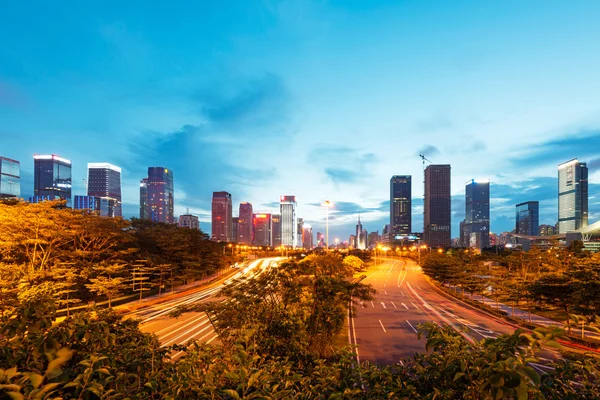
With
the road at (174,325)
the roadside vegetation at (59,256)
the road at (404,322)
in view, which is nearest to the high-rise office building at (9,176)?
the roadside vegetation at (59,256)

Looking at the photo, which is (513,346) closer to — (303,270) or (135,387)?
(135,387)

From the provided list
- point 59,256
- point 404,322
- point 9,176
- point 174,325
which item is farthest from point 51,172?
point 404,322

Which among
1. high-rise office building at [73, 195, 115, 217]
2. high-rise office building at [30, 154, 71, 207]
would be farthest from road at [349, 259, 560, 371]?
high-rise office building at [30, 154, 71, 207]

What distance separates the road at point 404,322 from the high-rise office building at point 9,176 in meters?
155

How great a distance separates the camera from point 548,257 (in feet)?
131

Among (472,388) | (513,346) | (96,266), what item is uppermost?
(513,346)

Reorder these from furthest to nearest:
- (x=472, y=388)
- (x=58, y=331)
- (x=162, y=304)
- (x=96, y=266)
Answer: (x=162, y=304) < (x=96, y=266) < (x=58, y=331) < (x=472, y=388)

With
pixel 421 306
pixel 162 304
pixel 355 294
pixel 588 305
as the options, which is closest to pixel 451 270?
pixel 421 306

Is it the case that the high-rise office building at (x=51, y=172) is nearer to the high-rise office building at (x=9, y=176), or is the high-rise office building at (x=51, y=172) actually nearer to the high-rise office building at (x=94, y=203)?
the high-rise office building at (x=94, y=203)

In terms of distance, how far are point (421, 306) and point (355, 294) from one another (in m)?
19.4

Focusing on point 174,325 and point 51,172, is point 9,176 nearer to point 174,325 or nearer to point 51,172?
point 51,172

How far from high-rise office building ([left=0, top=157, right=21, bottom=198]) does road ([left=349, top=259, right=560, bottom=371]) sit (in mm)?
155364

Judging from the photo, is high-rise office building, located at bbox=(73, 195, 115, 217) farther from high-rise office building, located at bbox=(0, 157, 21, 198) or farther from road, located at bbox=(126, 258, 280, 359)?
road, located at bbox=(126, 258, 280, 359)

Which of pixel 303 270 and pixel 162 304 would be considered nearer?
pixel 303 270
